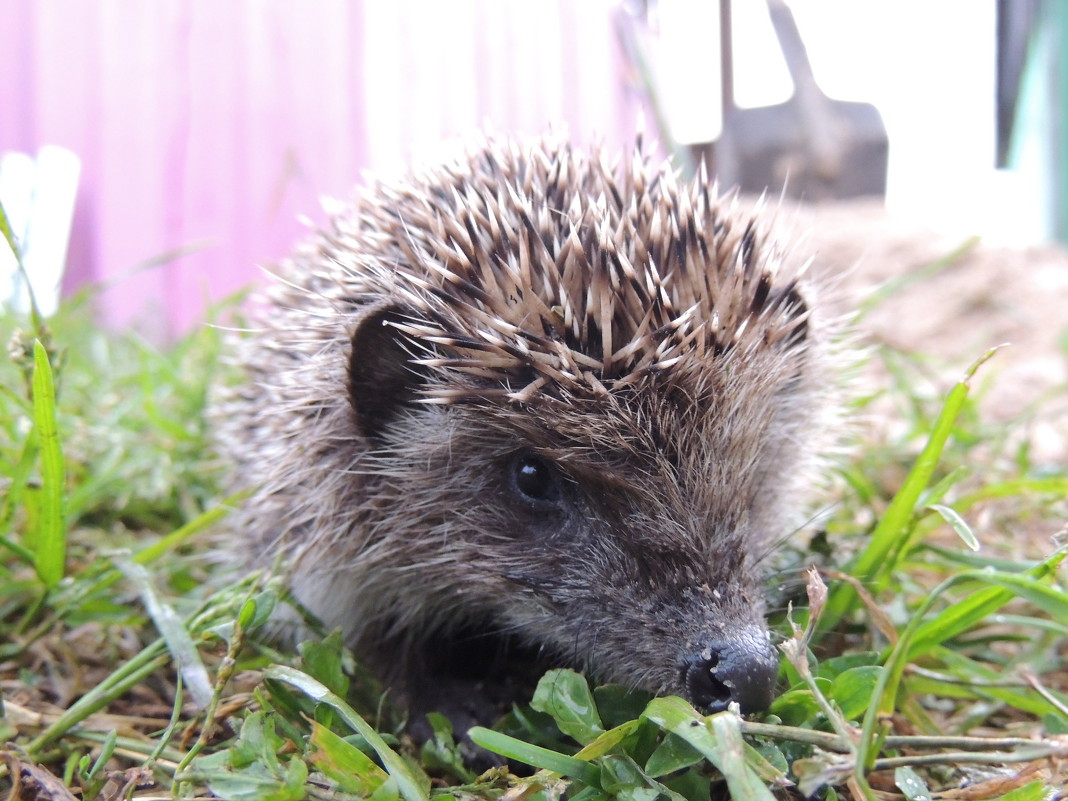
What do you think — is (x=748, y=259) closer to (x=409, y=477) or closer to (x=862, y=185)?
(x=409, y=477)

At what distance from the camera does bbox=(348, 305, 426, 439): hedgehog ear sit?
72.5 inches

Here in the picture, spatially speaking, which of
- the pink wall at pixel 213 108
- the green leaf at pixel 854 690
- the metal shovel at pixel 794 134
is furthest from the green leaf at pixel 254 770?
the metal shovel at pixel 794 134

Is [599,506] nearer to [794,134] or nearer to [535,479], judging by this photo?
[535,479]

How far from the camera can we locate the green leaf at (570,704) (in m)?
1.50

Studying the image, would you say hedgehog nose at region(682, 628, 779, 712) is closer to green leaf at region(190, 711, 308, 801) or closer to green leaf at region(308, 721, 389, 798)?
green leaf at region(308, 721, 389, 798)

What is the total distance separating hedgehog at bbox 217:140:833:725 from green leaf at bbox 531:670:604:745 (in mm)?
114

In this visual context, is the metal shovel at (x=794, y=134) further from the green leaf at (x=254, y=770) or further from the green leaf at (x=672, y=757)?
the green leaf at (x=254, y=770)

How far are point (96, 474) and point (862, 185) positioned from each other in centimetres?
691

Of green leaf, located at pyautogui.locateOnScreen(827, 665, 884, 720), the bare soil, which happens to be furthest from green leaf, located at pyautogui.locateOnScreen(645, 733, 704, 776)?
the bare soil

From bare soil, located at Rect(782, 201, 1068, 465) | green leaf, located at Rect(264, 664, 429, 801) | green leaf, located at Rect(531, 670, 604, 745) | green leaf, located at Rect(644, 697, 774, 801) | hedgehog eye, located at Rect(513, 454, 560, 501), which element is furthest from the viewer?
bare soil, located at Rect(782, 201, 1068, 465)

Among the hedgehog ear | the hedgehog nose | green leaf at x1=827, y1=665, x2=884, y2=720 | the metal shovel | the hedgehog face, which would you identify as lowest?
green leaf at x1=827, y1=665, x2=884, y2=720

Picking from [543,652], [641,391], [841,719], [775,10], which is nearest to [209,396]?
[543,652]

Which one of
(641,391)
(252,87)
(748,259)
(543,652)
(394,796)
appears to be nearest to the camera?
(394,796)

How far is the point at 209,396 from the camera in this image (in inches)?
128
